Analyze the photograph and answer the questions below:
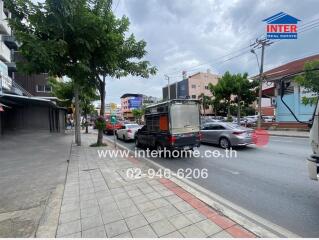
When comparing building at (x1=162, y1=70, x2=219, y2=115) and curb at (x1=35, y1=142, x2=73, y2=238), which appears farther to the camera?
building at (x1=162, y1=70, x2=219, y2=115)

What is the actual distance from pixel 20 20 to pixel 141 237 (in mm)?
11280

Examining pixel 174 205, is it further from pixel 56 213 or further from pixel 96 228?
pixel 56 213

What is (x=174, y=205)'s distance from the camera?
4.04 m

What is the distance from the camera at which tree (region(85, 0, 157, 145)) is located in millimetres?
9930

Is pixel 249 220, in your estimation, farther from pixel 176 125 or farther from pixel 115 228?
pixel 176 125

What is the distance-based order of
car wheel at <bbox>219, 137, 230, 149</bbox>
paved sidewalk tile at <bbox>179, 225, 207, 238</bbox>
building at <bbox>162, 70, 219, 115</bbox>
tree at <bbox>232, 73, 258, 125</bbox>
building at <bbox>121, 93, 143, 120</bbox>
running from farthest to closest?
building at <bbox>121, 93, 143, 120</bbox>, building at <bbox>162, 70, 219, 115</bbox>, tree at <bbox>232, 73, 258, 125</bbox>, car wheel at <bbox>219, 137, 230, 149</bbox>, paved sidewalk tile at <bbox>179, 225, 207, 238</bbox>

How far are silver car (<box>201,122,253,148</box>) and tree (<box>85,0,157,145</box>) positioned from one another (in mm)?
5392

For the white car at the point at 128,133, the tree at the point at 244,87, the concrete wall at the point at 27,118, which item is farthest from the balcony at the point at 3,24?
the tree at the point at 244,87

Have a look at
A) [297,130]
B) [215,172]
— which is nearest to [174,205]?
[215,172]

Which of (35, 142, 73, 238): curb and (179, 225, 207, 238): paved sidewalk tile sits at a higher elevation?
(35, 142, 73, 238): curb

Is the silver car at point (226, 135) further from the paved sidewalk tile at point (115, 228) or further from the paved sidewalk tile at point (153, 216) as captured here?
the paved sidewalk tile at point (115, 228)

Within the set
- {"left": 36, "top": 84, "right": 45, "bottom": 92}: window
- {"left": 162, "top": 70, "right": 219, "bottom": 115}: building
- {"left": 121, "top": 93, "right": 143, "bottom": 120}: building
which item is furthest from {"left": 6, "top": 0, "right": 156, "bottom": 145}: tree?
{"left": 121, "top": 93, "right": 143, "bottom": 120}: building

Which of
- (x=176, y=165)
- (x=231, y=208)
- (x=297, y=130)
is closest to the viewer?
(x=231, y=208)

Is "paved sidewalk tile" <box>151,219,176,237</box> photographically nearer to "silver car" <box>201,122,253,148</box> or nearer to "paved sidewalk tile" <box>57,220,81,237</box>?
"paved sidewalk tile" <box>57,220,81,237</box>
